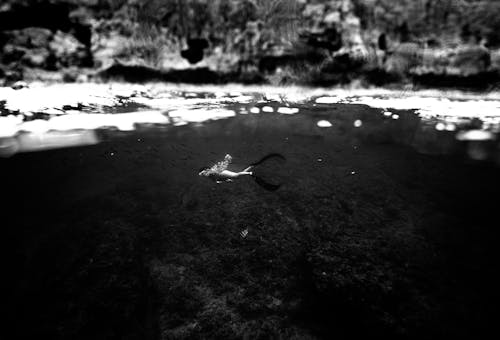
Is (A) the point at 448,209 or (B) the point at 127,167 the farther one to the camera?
(B) the point at 127,167

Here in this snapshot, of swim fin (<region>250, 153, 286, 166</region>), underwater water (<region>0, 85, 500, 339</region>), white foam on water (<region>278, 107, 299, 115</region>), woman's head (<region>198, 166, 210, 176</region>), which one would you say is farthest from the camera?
white foam on water (<region>278, 107, 299, 115</region>)

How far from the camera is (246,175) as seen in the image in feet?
7.45

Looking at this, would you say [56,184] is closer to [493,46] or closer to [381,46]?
[381,46]

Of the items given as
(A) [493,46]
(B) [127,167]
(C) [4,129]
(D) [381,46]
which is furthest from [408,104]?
(C) [4,129]

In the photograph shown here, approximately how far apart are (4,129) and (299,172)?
108 inches

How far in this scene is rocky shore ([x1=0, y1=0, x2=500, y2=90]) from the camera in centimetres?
521

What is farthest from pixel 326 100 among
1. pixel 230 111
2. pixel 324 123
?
pixel 230 111

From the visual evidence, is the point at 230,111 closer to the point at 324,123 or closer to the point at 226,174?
the point at 324,123

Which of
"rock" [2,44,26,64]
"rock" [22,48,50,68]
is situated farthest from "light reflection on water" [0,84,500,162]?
"rock" [2,44,26,64]

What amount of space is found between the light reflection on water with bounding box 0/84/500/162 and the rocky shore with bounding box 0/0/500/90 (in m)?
0.40

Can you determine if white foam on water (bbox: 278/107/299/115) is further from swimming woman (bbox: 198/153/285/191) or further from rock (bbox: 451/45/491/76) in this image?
rock (bbox: 451/45/491/76)

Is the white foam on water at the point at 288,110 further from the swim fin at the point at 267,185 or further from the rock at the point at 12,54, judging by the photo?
the rock at the point at 12,54

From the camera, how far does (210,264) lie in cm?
139

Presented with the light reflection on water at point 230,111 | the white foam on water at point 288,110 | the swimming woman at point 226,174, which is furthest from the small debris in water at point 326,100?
the swimming woman at point 226,174
